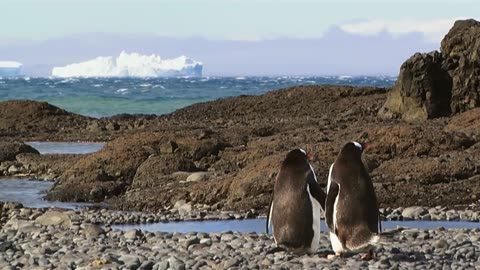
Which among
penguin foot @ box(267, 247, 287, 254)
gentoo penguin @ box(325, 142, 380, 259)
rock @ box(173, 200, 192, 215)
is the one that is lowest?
rock @ box(173, 200, 192, 215)

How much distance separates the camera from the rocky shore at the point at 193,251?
8789mm

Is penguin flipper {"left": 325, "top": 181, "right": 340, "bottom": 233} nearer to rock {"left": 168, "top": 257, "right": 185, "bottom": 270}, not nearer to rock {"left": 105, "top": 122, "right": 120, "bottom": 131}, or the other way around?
rock {"left": 168, "top": 257, "right": 185, "bottom": 270}

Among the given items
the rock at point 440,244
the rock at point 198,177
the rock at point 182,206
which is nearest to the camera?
the rock at point 440,244

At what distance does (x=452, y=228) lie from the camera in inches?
466

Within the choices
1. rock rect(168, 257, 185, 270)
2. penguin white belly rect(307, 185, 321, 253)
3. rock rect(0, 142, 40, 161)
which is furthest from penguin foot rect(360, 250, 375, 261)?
rock rect(0, 142, 40, 161)

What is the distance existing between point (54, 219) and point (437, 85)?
14059 mm

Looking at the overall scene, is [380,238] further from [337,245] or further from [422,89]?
[422,89]

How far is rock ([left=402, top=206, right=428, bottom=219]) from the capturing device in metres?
13.3

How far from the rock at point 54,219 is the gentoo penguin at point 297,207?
408cm

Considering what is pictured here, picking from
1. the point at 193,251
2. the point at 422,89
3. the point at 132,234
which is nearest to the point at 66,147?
the point at 422,89

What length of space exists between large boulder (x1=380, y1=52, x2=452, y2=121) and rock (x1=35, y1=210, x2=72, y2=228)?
514 inches

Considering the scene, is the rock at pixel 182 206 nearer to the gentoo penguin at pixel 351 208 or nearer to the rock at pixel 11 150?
the gentoo penguin at pixel 351 208

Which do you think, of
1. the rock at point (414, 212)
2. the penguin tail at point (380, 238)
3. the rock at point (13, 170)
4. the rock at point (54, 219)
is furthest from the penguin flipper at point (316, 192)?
the rock at point (13, 170)

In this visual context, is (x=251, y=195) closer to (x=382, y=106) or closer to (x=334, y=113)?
(x=382, y=106)
